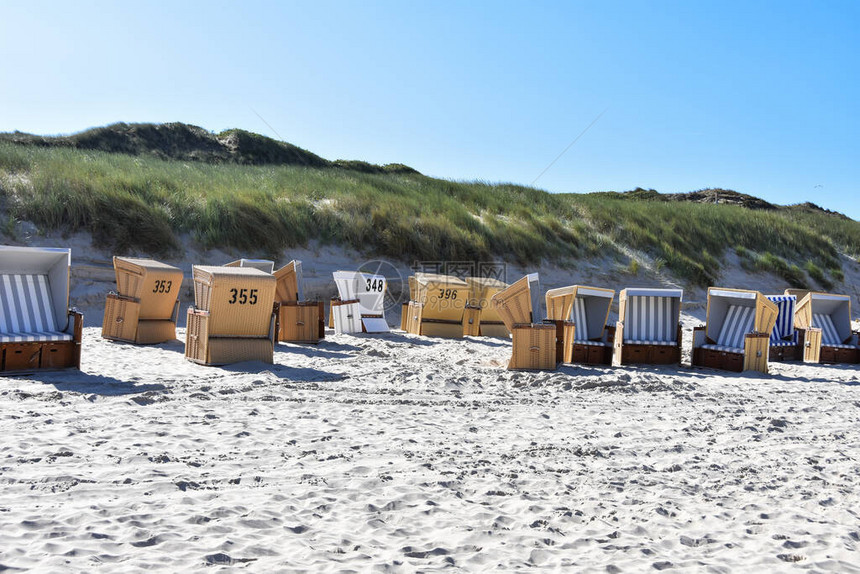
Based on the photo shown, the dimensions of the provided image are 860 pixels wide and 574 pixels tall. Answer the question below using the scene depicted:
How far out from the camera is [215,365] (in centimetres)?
935

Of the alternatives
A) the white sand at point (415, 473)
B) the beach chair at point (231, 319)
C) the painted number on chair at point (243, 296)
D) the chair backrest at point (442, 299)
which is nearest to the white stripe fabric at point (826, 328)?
the white sand at point (415, 473)

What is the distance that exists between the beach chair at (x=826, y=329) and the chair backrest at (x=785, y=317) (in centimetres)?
19

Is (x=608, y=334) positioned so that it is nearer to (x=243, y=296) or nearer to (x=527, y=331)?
(x=527, y=331)

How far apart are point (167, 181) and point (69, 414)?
684 inches

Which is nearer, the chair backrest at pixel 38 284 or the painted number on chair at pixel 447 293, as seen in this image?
the chair backrest at pixel 38 284

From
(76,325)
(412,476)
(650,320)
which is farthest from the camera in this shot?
(650,320)

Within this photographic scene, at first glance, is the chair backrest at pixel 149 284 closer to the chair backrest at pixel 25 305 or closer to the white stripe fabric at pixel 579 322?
the chair backrest at pixel 25 305

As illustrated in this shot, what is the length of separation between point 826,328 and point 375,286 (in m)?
9.43

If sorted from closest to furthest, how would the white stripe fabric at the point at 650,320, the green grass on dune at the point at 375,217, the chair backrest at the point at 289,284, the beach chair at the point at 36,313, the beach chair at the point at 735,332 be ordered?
the beach chair at the point at 36,313, the beach chair at the point at 735,332, the white stripe fabric at the point at 650,320, the chair backrest at the point at 289,284, the green grass on dune at the point at 375,217

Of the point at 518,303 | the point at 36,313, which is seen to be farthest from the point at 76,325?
the point at 518,303

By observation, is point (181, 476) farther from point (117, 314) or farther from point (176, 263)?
point (176, 263)

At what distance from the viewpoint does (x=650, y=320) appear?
1159cm

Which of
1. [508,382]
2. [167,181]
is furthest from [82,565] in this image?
[167,181]

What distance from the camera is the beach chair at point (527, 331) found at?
394 inches
